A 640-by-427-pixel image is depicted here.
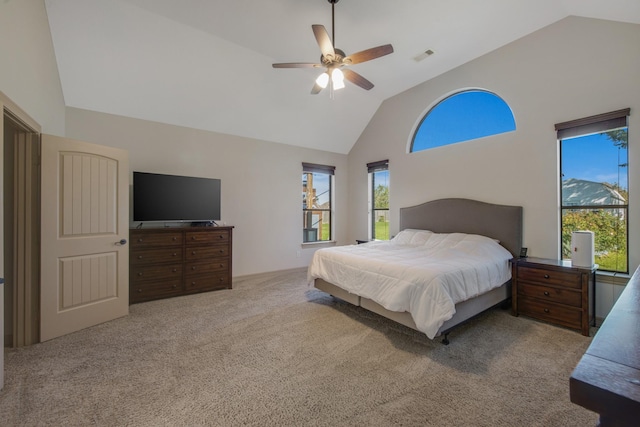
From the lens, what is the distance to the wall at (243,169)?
393cm

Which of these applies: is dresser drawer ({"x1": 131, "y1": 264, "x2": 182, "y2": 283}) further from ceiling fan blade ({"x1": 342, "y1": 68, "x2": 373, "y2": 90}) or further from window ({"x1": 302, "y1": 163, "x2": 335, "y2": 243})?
ceiling fan blade ({"x1": 342, "y1": 68, "x2": 373, "y2": 90})

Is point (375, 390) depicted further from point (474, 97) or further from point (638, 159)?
point (474, 97)

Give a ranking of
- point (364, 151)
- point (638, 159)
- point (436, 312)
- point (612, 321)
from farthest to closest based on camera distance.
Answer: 1. point (364, 151)
2. point (638, 159)
3. point (436, 312)
4. point (612, 321)

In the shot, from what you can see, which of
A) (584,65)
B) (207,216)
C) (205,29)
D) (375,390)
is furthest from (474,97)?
(207,216)

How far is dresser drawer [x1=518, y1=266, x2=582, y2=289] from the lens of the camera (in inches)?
110

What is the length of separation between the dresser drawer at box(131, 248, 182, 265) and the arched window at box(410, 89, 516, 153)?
4378 mm

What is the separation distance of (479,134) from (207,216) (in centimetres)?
446

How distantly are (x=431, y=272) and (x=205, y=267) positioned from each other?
129 inches

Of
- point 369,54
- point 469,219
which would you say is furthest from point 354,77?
point 469,219

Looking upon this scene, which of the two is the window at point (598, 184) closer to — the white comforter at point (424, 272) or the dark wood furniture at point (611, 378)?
the white comforter at point (424, 272)

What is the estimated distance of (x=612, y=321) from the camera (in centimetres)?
76

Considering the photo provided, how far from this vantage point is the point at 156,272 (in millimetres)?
3744

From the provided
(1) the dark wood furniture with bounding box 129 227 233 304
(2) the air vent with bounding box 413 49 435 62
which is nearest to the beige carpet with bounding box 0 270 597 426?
(1) the dark wood furniture with bounding box 129 227 233 304

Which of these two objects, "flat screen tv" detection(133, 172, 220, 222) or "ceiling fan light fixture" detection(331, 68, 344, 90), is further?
"flat screen tv" detection(133, 172, 220, 222)
